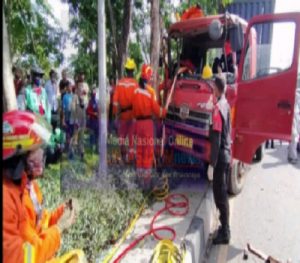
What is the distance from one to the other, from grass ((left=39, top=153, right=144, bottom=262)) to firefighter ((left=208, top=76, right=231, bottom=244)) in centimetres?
103

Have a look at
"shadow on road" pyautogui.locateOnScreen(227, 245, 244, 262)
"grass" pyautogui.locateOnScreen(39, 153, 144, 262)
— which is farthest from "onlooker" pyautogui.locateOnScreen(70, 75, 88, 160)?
"shadow on road" pyautogui.locateOnScreen(227, 245, 244, 262)

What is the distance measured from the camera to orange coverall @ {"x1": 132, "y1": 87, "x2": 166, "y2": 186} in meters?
5.30

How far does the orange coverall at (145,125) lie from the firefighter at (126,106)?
1.23ft

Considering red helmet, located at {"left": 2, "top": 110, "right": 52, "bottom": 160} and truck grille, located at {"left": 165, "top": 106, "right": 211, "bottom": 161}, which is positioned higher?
red helmet, located at {"left": 2, "top": 110, "right": 52, "bottom": 160}

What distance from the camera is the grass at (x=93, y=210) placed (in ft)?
11.0

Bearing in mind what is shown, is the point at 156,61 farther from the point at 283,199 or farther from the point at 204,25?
the point at 283,199

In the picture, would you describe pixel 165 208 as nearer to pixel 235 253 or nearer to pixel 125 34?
pixel 235 253

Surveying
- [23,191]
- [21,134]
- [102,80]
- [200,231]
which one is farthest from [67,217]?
[102,80]

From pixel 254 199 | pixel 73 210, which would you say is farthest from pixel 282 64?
pixel 73 210

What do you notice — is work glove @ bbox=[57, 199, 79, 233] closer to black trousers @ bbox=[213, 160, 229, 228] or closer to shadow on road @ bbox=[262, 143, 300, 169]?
black trousers @ bbox=[213, 160, 229, 228]

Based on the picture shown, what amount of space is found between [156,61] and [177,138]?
A: 2.44 m

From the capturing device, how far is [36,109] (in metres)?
5.93

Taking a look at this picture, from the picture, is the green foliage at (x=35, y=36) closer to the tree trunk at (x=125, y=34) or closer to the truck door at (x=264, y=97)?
the tree trunk at (x=125, y=34)

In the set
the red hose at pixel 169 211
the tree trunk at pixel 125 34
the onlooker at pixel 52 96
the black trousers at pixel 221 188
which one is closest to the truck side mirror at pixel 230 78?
the black trousers at pixel 221 188
